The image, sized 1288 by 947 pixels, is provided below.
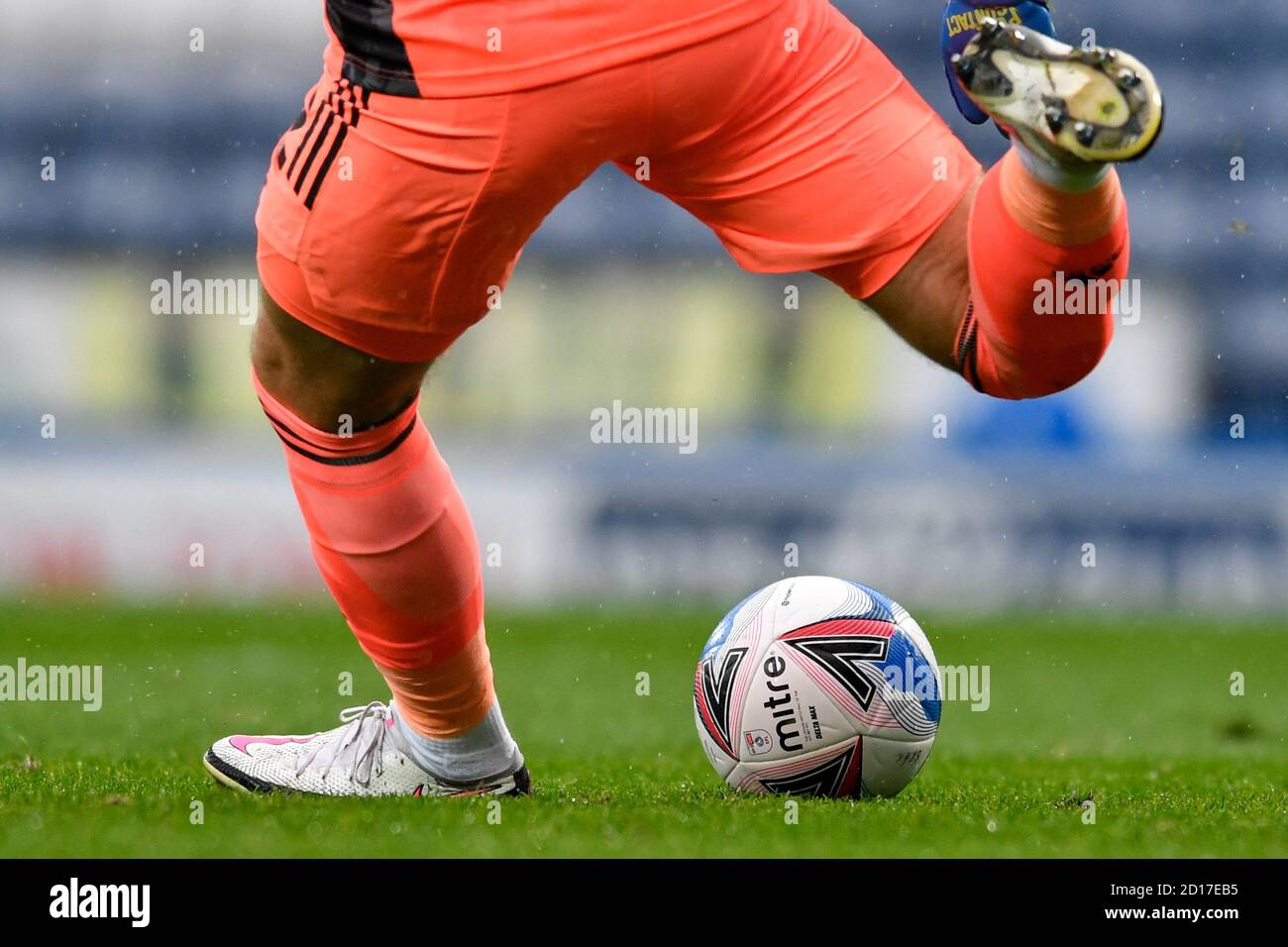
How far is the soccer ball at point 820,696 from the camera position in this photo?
2.75 meters

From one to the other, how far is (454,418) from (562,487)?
4.04 feet

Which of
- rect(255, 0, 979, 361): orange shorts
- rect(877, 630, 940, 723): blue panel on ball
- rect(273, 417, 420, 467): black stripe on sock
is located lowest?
rect(877, 630, 940, 723): blue panel on ball

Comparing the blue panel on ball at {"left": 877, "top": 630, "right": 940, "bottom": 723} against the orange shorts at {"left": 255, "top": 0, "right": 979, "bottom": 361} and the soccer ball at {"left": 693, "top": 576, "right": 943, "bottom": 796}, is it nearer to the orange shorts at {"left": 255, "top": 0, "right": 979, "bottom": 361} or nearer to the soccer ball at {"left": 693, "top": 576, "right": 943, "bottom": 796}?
the soccer ball at {"left": 693, "top": 576, "right": 943, "bottom": 796}

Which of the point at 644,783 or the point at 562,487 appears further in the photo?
the point at 562,487

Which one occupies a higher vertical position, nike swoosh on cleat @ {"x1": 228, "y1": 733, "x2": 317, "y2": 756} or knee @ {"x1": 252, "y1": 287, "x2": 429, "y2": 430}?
knee @ {"x1": 252, "y1": 287, "x2": 429, "y2": 430}

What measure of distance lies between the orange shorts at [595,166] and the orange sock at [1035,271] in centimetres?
12

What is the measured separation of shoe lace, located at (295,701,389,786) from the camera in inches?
110

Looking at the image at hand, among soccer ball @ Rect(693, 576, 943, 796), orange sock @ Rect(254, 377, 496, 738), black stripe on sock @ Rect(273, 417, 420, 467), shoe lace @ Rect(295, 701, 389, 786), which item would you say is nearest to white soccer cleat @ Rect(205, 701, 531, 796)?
shoe lace @ Rect(295, 701, 389, 786)

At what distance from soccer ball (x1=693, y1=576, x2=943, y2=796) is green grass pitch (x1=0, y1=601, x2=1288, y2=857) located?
3.3 inches


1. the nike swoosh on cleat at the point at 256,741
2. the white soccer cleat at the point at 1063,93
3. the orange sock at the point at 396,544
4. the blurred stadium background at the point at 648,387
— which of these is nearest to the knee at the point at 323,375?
the orange sock at the point at 396,544

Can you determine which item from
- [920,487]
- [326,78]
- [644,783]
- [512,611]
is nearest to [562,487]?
[512,611]

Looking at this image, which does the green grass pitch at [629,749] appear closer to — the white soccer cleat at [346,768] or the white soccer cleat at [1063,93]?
the white soccer cleat at [346,768]

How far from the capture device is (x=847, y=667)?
2.81m
